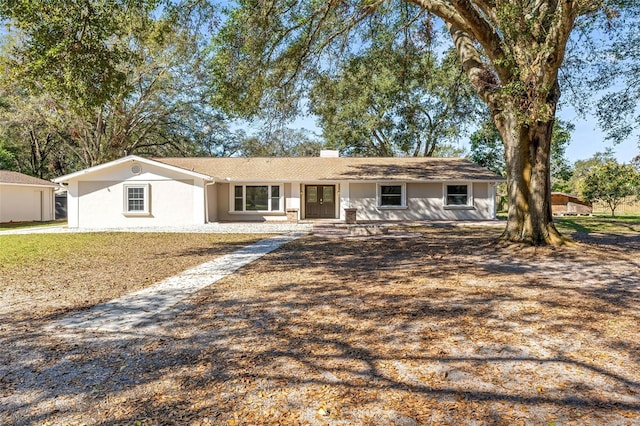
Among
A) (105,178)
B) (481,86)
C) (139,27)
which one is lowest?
(105,178)

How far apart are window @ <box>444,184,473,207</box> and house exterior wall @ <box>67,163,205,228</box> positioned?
39.8 feet

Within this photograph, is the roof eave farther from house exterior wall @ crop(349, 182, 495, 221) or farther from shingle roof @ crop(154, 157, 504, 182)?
house exterior wall @ crop(349, 182, 495, 221)

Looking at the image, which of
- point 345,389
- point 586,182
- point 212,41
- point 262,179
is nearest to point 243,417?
point 345,389

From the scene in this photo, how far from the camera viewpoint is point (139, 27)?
9.18 m

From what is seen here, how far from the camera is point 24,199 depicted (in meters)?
24.0

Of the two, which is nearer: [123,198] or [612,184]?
[123,198]

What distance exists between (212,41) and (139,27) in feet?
6.42

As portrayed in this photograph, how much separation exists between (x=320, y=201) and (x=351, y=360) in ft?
61.4

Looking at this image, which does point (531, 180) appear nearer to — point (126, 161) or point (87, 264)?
point (87, 264)

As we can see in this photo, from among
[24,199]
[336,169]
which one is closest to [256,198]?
[336,169]

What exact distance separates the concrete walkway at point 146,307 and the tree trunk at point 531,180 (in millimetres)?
7023

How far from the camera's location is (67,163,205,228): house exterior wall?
60.5ft

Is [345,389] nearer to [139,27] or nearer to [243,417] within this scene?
[243,417]

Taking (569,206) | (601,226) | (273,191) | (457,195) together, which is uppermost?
(273,191)
